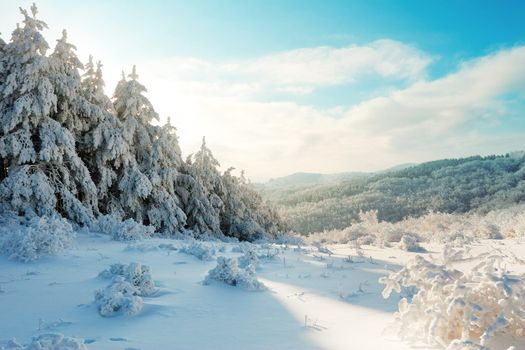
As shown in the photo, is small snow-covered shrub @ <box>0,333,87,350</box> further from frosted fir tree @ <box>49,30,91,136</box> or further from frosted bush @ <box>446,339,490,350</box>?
frosted fir tree @ <box>49,30,91,136</box>

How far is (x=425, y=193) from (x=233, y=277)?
245ft

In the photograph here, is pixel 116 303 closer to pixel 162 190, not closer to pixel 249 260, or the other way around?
pixel 249 260

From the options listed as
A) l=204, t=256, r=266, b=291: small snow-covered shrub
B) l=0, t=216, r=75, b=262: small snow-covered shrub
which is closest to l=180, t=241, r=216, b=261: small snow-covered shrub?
l=204, t=256, r=266, b=291: small snow-covered shrub

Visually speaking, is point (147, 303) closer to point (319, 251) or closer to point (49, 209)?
point (319, 251)

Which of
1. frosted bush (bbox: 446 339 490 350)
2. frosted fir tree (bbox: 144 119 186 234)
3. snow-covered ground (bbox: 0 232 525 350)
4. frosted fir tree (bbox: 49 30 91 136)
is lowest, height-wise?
snow-covered ground (bbox: 0 232 525 350)

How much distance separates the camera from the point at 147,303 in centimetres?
474

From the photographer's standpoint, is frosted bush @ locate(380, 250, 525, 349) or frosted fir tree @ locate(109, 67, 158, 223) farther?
frosted fir tree @ locate(109, 67, 158, 223)

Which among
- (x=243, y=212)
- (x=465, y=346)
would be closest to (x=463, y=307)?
(x=465, y=346)

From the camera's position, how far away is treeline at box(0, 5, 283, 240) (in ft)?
40.4

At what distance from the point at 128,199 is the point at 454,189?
214 ft

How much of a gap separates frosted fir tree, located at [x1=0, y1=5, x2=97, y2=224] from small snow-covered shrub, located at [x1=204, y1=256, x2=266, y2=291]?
27.3 ft

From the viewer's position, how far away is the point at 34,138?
1307cm

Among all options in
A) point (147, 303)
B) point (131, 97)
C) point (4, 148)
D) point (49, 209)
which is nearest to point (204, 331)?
point (147, 303)

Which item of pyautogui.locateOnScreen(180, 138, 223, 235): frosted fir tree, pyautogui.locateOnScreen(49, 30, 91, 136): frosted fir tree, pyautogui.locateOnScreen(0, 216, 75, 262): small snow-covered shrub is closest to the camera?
pyautogui.locateOnScreen(0, 216, 75, 262): small snow-covered shrub
